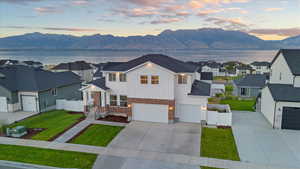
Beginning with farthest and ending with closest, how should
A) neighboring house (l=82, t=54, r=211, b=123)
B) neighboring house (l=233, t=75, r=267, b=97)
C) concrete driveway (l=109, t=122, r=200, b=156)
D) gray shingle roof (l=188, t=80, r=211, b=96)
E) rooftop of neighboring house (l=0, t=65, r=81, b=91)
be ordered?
neighboring house (l=233, t=75, r=267, b=97) → rooftop of neighboring house (l=0, t=65, r=81, b=91) → gray shingle roof (l=188, t=80, r=211, b=96) → neighboring house (l=82, t=54, r=211, b=123) → concrete driveway (l=109, t=122, r=200, b=156)

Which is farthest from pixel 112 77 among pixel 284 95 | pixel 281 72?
pixel 281 72

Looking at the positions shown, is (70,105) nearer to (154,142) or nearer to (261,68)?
(154,142)

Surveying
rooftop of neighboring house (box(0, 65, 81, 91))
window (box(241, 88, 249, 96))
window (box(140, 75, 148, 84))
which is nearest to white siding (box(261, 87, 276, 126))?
window (box(140, 75, 148, 84))

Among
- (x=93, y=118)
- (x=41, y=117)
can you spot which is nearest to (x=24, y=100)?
(x=41, y=117)

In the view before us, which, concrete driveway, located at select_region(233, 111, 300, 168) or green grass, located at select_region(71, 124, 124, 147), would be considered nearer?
concrete driveway, located at select_region(233, 111, 300, 168)

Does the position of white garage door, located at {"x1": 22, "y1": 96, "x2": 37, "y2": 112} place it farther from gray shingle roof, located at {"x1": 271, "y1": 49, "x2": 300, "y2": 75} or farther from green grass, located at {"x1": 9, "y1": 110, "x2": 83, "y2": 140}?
gray shingle roof, located at {"x1": 271, "y1": 49, "x2": 300, "y2": 75}

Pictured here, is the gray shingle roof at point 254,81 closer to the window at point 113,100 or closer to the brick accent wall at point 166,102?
the brick accent wall at point 166,102
